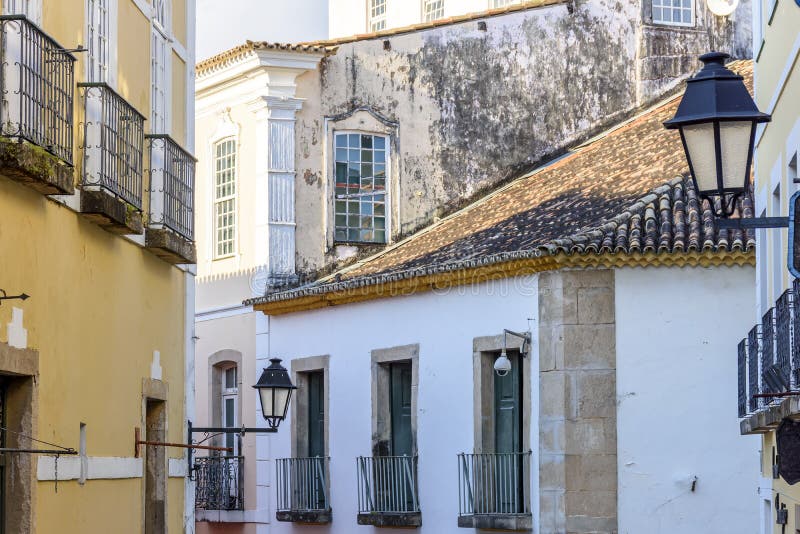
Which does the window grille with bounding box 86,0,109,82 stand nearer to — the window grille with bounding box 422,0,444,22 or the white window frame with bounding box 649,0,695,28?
the white window frame with bounding box 649,0,695,28

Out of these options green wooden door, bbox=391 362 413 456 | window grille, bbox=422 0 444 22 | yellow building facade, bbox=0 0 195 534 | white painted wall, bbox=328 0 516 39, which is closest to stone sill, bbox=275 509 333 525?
green wooden door, bbox=391 362 413 456

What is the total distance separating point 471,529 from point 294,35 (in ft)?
42.5

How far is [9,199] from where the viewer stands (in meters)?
9.93

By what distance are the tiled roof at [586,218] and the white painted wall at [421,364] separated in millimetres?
518

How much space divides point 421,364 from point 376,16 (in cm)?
918

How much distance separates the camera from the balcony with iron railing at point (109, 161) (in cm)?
1162

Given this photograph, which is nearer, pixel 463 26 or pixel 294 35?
pixel 463 26

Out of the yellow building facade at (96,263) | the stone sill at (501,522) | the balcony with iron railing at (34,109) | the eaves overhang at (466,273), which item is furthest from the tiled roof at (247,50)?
the balcony with iron railing at (34,109)

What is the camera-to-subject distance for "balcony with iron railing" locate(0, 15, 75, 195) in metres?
9.52

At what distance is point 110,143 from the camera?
12.0 metres

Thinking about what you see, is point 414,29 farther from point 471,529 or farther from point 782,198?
point 782,198

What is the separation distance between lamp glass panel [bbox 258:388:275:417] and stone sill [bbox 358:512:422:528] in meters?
4.06

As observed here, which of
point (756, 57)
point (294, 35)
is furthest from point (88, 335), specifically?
point (294, 35)

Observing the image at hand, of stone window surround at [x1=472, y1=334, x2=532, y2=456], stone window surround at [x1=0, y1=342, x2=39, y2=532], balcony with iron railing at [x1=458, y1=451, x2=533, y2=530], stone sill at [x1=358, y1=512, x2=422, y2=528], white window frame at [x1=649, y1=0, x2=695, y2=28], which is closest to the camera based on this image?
stone window surround at [x1=0, y1=342, x2=39, y2=532]
